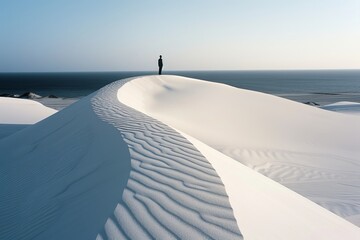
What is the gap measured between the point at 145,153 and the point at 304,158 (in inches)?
253

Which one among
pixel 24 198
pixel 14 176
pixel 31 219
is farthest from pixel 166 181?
pixel 14 176

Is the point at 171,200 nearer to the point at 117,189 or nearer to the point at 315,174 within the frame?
the point at 117,189

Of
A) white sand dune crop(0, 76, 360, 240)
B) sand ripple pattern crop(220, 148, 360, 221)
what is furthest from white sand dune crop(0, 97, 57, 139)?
sand ripple pattern crop(220, 148, 360, 221)

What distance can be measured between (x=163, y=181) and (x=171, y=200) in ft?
1.41

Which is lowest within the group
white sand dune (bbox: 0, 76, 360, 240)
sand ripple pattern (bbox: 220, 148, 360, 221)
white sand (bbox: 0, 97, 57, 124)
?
white sand (bbox: 0, 97, 57, 124)

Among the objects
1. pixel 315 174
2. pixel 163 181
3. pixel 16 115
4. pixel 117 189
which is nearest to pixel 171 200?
pixel 163 181

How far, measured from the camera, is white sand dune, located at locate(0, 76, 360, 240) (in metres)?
2.73

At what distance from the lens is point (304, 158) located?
30.9ft

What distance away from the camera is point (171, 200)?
294cm

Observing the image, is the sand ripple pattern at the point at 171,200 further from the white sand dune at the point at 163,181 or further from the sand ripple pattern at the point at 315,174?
the sand ripple pattern at the point at 315,174

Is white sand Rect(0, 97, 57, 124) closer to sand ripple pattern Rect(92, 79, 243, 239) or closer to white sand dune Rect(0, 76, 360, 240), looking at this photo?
white sand dune Rect(0, 76, 360, 240)

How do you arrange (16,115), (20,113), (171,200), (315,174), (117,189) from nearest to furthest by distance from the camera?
(171,200)
(117,189)
(315,174)
(16,115)
(20,113)

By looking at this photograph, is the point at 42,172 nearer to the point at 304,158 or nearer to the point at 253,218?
the point at 253,218

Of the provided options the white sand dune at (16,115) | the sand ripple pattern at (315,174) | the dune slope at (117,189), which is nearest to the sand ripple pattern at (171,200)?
the dune slope at (117,189)
